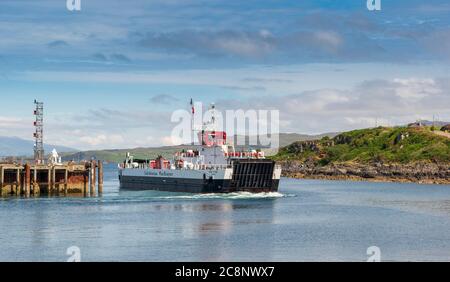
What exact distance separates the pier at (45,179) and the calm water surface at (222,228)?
5.92 meters

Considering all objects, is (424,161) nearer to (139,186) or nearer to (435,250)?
(139,186)

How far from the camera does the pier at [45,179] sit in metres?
111

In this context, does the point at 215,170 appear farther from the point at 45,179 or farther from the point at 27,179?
the point at 27,179

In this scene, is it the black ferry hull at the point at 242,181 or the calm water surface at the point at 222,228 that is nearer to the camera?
the calm water surface at the point at 222,228

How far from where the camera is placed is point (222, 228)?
72438 mm

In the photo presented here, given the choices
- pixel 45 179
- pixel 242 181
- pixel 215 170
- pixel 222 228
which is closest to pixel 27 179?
pixel 45 179

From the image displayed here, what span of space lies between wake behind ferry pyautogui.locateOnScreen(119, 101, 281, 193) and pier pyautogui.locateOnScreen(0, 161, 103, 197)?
12809 mm

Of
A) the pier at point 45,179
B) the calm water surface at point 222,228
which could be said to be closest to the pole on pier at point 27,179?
the pier at point 45,179

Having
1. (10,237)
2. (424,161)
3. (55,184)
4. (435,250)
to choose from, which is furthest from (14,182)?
(424,161)

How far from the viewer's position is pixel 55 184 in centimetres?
11450

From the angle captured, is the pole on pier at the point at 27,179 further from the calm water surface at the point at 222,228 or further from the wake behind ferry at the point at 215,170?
the wake behind ferry at the point at 215,170

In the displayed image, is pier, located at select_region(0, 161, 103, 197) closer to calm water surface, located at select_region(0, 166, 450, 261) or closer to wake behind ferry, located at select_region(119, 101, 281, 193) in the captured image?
calm water surface, located at select_region(0, 166, 450, 261)
